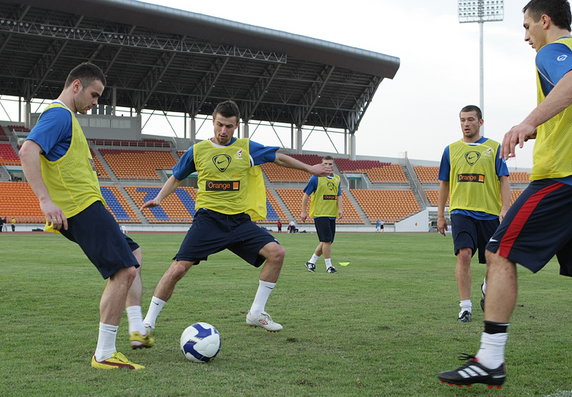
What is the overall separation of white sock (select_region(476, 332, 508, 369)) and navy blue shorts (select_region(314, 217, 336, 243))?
33.3 feet

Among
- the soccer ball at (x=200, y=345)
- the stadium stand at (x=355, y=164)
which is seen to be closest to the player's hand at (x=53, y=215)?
the soccer ball at (x=200, y=345)

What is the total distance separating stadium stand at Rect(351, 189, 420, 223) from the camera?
54.2m

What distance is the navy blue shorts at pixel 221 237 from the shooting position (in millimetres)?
6535

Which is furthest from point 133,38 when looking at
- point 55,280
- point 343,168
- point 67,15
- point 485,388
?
point 485,388

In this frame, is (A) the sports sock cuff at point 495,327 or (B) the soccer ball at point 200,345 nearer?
(A) the sports sock cuff at point 495,327

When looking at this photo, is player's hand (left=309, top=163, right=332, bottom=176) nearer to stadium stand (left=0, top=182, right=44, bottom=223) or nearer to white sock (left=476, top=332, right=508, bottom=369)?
white sock (left=476, top=332, right=508, bottom=369)

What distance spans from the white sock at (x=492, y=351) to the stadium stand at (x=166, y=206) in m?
43.3

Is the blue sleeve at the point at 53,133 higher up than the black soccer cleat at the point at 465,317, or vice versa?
the blue sleeve at the point at 53,133

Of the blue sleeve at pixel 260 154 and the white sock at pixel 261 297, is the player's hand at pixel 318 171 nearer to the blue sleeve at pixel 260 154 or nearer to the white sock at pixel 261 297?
the blue sleeve at pixel 260 154

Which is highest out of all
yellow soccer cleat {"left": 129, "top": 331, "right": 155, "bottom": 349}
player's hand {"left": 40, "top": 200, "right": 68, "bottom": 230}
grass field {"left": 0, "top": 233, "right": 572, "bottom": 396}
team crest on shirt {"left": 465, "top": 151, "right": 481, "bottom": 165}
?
team crest on shirt {"left": 465, "top": 151, "right": 481, "bottom": 165}

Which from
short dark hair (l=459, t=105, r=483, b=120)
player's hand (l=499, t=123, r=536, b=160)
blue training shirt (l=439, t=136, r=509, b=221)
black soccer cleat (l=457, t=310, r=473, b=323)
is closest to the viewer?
player's hand (l=499, t=123, r=536, b=160)

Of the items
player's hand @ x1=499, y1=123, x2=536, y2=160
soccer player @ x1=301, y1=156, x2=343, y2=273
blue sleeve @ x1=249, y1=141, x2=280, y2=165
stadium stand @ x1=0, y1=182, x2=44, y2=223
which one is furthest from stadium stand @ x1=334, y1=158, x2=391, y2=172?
player's hand @ x1=499, y1=123, x2=536, y2=160

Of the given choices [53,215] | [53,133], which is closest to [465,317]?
[53,215]

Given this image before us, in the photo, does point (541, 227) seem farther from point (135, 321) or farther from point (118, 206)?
point (118, 206)
